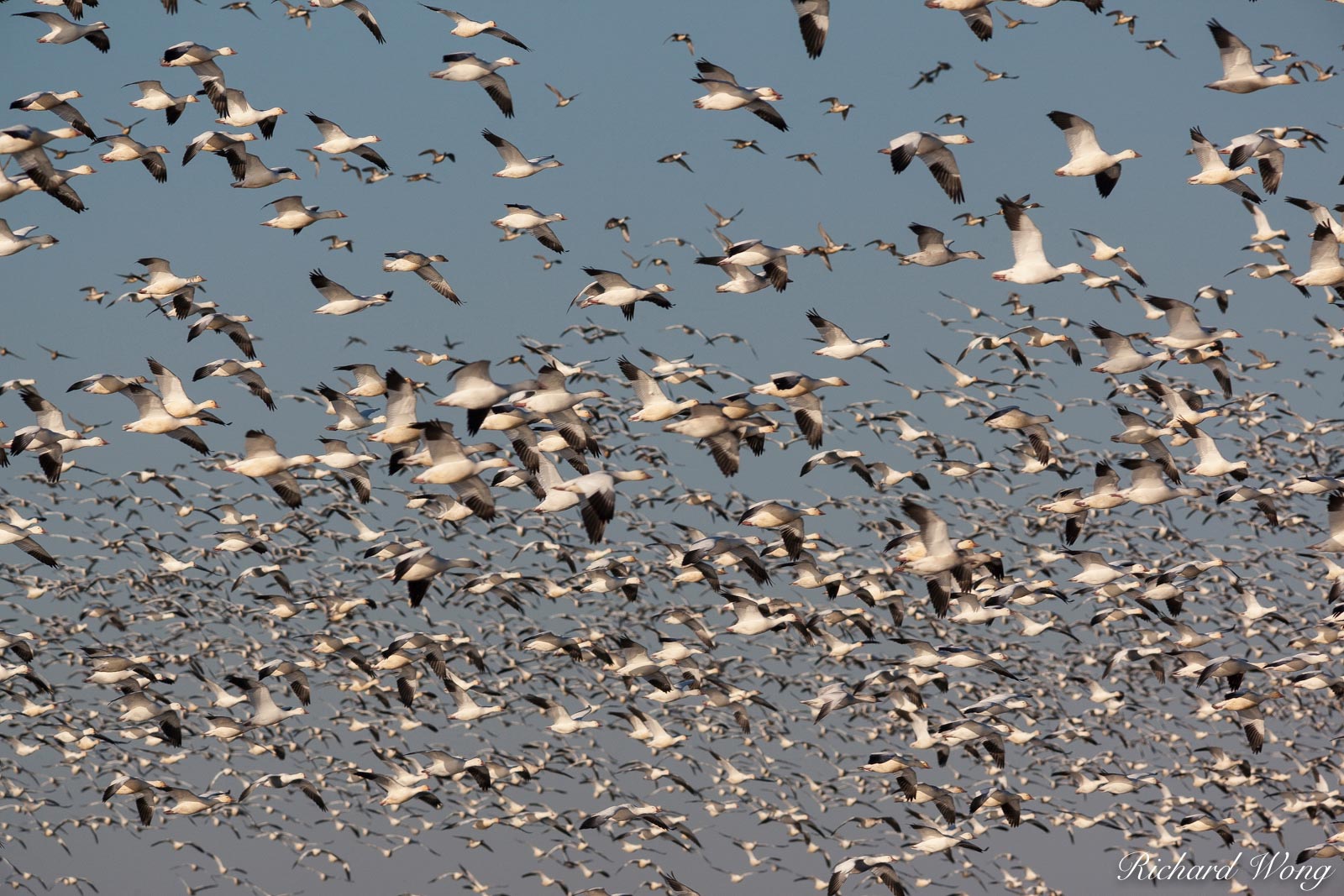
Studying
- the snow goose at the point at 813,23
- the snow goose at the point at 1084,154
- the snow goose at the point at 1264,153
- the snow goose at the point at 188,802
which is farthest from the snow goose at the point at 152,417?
the snow goose at the point at 1264,153

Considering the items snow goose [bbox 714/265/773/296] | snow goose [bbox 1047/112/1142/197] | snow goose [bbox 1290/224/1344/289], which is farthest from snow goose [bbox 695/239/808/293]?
snow goose [bbox 1290/224/1344/289]

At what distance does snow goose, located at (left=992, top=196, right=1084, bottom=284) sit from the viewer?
2467cm

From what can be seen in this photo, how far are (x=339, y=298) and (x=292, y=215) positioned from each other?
1.61 m

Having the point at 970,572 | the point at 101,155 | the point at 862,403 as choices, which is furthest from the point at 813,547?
the point at 101,155

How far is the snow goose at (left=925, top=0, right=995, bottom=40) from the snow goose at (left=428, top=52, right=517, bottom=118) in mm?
8013

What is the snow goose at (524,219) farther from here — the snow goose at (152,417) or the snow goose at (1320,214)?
the snow goose at (1320,214)

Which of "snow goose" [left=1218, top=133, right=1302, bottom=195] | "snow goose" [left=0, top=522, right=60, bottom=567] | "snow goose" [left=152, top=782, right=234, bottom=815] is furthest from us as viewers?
"snow goose" [left=152, top=782, right=234, bottom=815]

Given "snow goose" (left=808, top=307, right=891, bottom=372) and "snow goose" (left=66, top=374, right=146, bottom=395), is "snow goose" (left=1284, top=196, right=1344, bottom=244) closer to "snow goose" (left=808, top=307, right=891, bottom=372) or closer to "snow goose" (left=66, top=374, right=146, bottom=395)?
"snow goose" (left=808, top=307, right=891, bottom=372)

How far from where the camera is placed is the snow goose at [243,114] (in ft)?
85.3

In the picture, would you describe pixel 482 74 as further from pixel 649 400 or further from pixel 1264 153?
pixel 1264 153

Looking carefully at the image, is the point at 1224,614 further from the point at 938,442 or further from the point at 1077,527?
the point at 1077,527

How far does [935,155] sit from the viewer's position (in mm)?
24922

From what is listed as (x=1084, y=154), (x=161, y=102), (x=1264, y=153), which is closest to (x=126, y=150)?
(x=161, y=102)

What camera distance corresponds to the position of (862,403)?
35.4m
